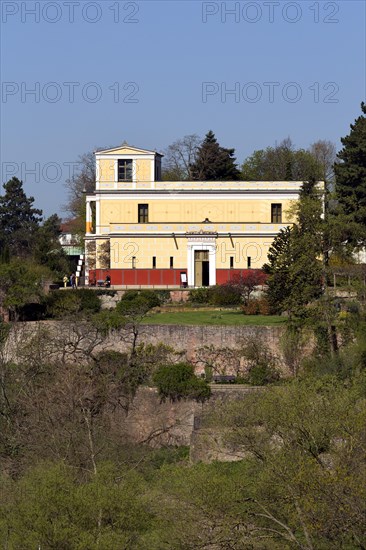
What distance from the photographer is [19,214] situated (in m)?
95.8

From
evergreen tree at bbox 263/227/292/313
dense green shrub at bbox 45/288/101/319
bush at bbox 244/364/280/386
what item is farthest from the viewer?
dense green shrub at bbox 45/288/101/319

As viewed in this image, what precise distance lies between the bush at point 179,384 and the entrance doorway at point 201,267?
17105mm

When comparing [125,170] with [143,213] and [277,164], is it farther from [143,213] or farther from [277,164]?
[277,164]

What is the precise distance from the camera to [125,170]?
6400 centimetres

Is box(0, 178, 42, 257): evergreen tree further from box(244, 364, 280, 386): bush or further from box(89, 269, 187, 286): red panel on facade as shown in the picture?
box(244, 364, 280, 386): bush

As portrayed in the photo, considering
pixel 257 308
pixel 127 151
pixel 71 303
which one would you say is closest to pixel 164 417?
pixel 257 308

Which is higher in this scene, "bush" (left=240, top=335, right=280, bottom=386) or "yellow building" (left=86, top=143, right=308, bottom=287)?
"yellow building" (left=86, top=143, right=308, bottom=287)

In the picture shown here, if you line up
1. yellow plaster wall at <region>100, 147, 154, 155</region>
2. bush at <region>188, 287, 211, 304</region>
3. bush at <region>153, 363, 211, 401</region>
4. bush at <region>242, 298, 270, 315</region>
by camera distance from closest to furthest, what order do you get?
bush at <region>153, 363, 211, 401</region>, bush at <region>242, 298, 270, 315</region>, bush at <region>188, 287, 211, 304</region>, yellow plaster wall at <region>100, 147, 154, 155</region>

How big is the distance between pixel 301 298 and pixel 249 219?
15645mm

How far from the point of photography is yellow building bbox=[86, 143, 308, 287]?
61.3 meters

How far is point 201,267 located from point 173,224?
89.0 inches

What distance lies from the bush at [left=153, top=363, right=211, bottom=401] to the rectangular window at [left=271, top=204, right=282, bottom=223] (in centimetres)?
1944

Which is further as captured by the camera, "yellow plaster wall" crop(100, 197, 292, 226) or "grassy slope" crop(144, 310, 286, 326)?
"yellow plaster wall" crop(100, 197, 292, 226)

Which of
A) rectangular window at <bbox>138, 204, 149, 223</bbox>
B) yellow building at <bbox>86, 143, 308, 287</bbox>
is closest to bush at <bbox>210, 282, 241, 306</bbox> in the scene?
yellow building at <bbox>86, 143, 308, 287</bbox>
